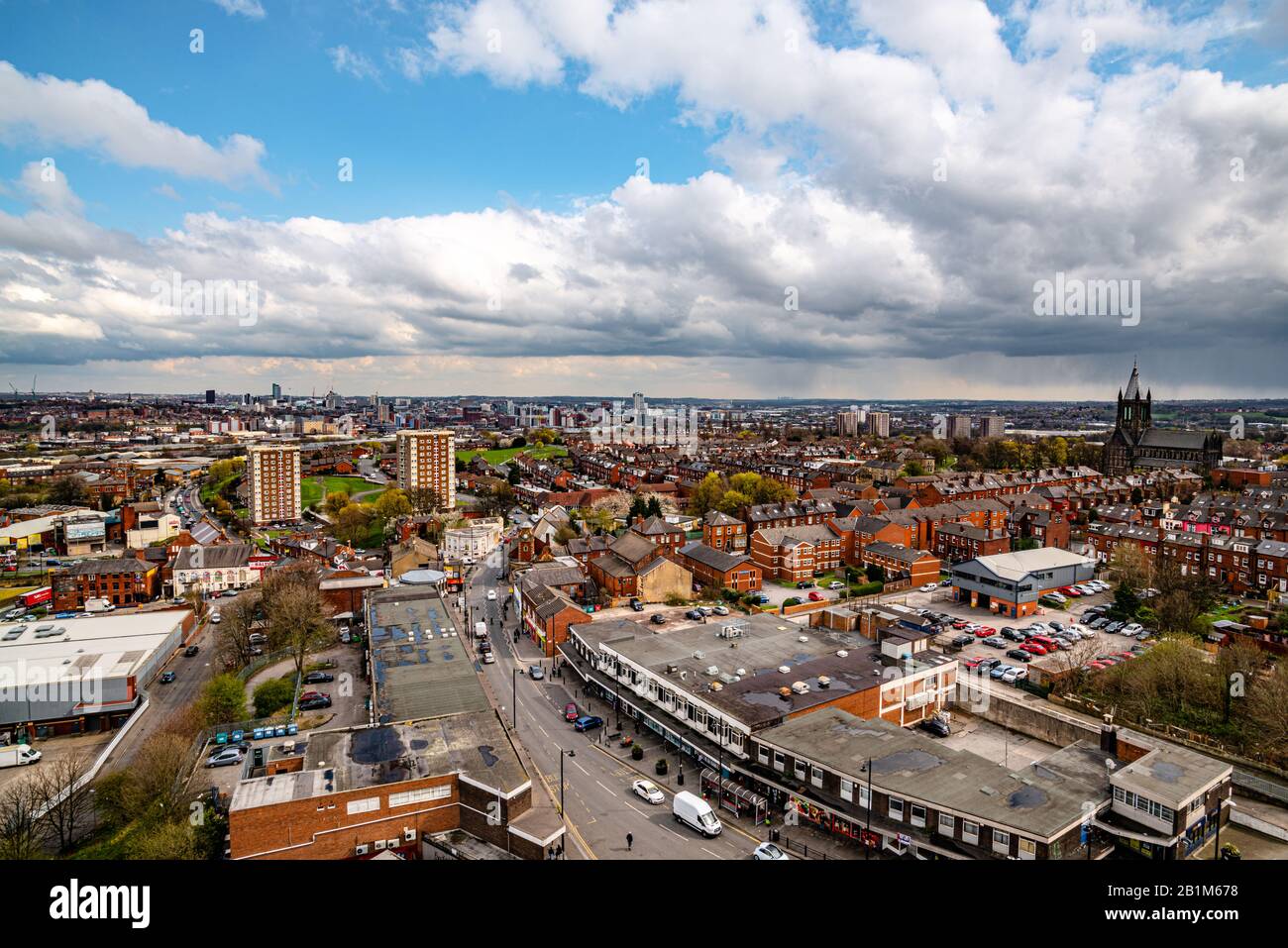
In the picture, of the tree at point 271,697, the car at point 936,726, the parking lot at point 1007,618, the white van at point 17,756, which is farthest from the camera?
the parking lot at point 1007,618

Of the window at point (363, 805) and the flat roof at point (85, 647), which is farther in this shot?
the flat roof at point (85, 647)

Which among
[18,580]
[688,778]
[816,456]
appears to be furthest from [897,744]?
[816,456]

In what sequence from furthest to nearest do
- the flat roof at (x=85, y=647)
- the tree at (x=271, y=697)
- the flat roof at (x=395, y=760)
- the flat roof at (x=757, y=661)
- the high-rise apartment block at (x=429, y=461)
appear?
the high-rise apartment block at (x=429, y=461) < the flat roof at (x=85, y=647) < the tree at (x=271, y=697) < the flat roof at (x=757, y=661) < the flat roof at (x=395, y=760)

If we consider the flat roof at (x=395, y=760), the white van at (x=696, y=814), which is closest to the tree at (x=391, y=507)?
the flat roof at (x=395, y=760)

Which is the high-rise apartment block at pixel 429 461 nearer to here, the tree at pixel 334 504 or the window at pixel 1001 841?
the tree at pixel 334 504

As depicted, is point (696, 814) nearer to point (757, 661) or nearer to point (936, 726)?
point (757, 661)

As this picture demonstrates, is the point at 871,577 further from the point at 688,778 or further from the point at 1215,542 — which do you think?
the point at 688,778
